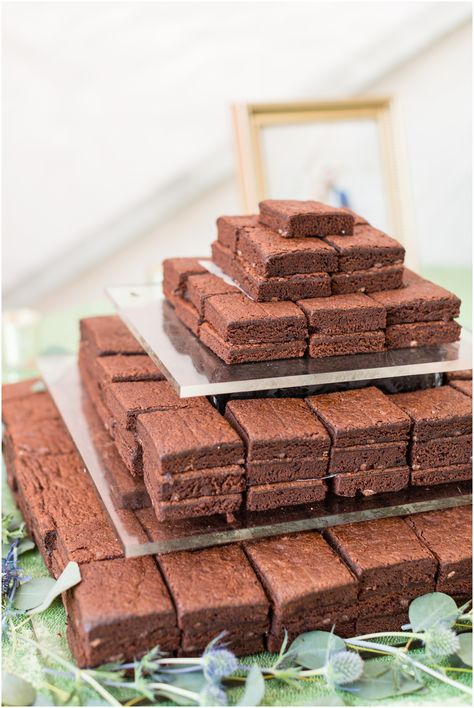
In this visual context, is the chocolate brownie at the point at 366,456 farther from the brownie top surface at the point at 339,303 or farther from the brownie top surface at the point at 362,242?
the brownie top surface at the point at 362,242

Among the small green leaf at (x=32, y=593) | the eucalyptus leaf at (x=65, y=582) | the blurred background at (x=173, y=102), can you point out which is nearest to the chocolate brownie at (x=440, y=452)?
the eucalyptus leaf at (x=65, y=582)

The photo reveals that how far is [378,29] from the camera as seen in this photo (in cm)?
454

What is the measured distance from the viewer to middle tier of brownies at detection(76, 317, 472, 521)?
190 centimetres

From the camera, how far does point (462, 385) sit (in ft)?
7.38

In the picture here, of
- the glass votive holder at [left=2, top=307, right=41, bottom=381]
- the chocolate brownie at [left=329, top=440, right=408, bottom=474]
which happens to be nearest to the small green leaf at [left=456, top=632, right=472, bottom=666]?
the chocolate brownie at [left=329, top=440, right=408, bottom=474]

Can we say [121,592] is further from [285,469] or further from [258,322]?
[258,322]

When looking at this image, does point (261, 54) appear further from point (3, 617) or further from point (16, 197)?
point (3, 617)

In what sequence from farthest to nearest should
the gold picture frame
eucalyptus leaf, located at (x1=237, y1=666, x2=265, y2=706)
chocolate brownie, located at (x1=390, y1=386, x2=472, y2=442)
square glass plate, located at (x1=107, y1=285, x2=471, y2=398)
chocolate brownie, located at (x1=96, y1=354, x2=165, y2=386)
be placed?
the gold picture frame, chocolate brownie, located at (x1=96, y1=354, x2=165, y2=386), chocolate brownie, located at (x1=390, y1=386, x2=472, y2=442), square glass plate, located at (x1=107, y1=285, x2=471, y2=398), eucalyptus leaf, located at (x1=237, y1=666, x2=265, y2=706)

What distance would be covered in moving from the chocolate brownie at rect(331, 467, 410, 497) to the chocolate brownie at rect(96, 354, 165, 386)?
1.85 feet

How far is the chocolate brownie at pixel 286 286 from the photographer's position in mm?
2070

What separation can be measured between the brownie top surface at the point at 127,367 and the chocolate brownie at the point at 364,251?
0.57 meters

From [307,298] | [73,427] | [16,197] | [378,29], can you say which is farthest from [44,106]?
[307,298]

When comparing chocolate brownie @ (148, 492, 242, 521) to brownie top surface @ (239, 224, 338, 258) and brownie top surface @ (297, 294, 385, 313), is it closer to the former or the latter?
brownie top surface @ (297, 294, 385, 313)

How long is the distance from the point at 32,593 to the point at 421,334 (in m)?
1.14
